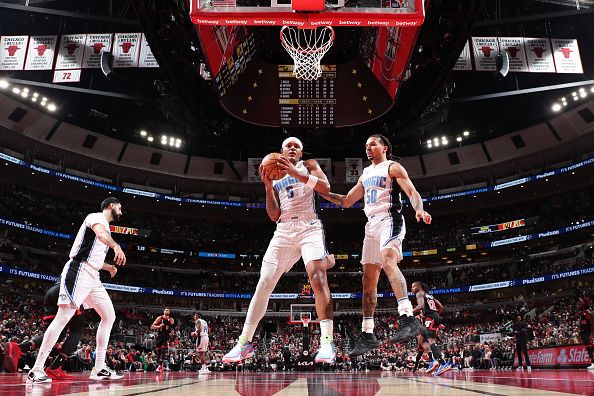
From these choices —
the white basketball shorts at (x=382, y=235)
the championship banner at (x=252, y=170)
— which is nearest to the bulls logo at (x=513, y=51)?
the white basketball shorts at (x=382, y=235)

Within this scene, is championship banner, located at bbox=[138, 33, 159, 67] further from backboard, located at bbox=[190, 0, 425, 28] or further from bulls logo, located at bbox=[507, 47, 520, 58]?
bulls logo, located at bbox=[507, 47, 520, 58]

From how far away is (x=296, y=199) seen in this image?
4.96m

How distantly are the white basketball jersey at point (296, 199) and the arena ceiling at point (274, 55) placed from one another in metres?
11.9

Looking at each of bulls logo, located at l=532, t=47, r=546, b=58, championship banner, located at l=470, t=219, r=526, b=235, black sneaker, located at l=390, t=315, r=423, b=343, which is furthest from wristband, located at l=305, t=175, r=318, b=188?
championship banner, located at l=470, t=219, r=526, b=235

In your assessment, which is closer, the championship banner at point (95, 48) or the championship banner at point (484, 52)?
the championship banner at point (95, 48)

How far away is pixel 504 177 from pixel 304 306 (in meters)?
18.7

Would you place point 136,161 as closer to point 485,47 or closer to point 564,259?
point 485,47

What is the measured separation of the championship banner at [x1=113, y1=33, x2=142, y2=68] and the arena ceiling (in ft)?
2.13

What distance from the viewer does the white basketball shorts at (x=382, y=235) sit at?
5.13 metres

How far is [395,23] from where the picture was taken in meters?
7.66

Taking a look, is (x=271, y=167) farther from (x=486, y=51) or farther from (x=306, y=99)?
(x=486, y=51)

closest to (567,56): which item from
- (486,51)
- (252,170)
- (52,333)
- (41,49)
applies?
(486,51)

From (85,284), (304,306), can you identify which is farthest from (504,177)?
(85,284)

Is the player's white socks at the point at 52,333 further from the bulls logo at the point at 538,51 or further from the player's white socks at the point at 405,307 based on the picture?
the bulls logo at the point at 538,51
